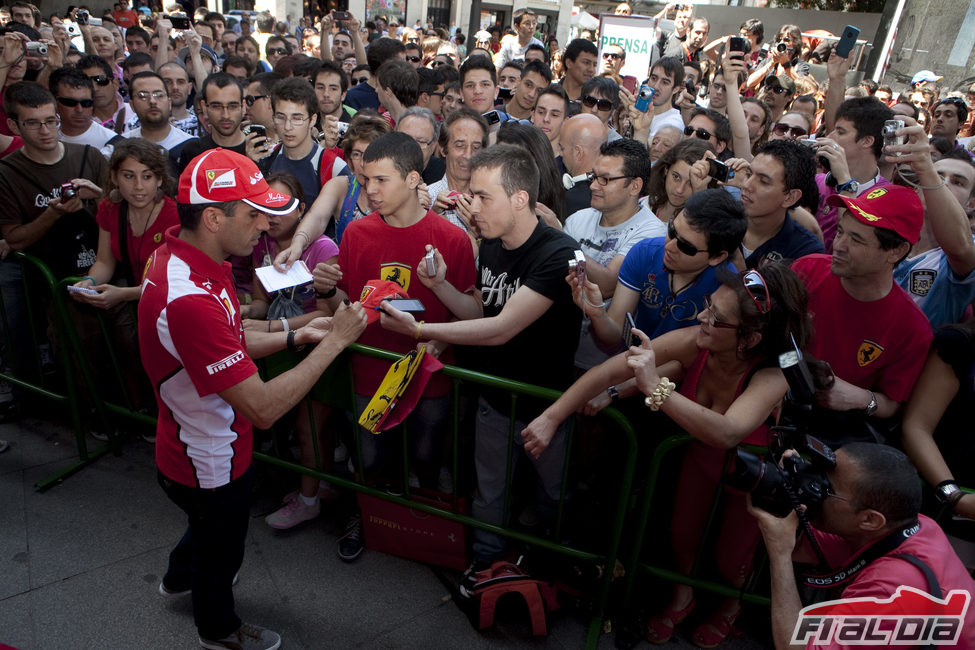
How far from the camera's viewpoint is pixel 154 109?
5.38m

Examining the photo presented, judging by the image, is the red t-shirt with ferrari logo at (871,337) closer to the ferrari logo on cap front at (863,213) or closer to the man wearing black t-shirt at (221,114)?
the ferrari logo on cap front at (863,213)

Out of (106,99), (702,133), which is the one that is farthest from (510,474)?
(106,99)

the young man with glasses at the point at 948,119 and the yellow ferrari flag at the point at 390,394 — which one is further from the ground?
the young man with glasses at the point at 948,119

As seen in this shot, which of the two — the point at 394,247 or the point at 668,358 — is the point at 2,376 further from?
the point at 668,358

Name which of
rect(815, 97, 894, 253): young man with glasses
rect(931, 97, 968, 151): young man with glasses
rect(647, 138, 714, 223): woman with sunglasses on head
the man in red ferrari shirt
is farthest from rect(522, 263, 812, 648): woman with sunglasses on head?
rect(931, 97, 968, 151): young man with glasses

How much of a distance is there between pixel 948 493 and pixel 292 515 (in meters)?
3.51

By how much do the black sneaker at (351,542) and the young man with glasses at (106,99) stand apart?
5133 mm

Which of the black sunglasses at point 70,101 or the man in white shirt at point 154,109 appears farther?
the man in white shirt at point 154,109

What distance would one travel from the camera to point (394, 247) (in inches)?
131

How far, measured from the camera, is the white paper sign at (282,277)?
307cm

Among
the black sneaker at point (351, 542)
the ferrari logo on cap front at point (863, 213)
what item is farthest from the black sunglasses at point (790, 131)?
the black sneaker at point (351, 542)

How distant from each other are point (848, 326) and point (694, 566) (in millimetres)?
1433

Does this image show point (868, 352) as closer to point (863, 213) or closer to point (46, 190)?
point (863, 213)

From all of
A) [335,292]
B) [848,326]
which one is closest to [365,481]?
[335,292]
